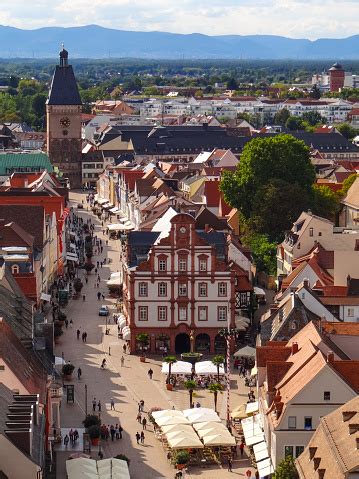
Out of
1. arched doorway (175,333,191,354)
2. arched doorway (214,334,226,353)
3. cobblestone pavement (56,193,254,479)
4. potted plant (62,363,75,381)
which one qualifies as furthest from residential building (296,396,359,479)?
arched doorway (175,333,191,354)

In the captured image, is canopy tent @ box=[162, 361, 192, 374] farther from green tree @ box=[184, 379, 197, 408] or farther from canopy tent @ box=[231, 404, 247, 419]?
canopy tent @ box=[231, 404, 247, 419]

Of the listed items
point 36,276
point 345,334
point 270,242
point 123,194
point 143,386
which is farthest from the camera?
point 123,194

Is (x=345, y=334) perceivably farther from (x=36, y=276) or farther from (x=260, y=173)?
(x=260, y=173)

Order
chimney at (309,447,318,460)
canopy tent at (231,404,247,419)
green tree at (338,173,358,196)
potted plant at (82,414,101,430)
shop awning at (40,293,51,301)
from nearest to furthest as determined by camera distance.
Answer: chimney at (309,447,318,460)
potted plant at (82,414,101,430)
canopy tent at (231,404,247,419)
shop awning at (40,293,51,301)
green tree at (338,173,358,196)

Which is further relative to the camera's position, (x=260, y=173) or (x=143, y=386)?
(x=260, y=173)

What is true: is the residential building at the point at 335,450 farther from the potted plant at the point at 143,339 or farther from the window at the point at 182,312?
the window at the point at 182,312

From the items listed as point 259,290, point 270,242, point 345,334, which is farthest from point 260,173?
point 345,334

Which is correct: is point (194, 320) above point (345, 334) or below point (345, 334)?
below
